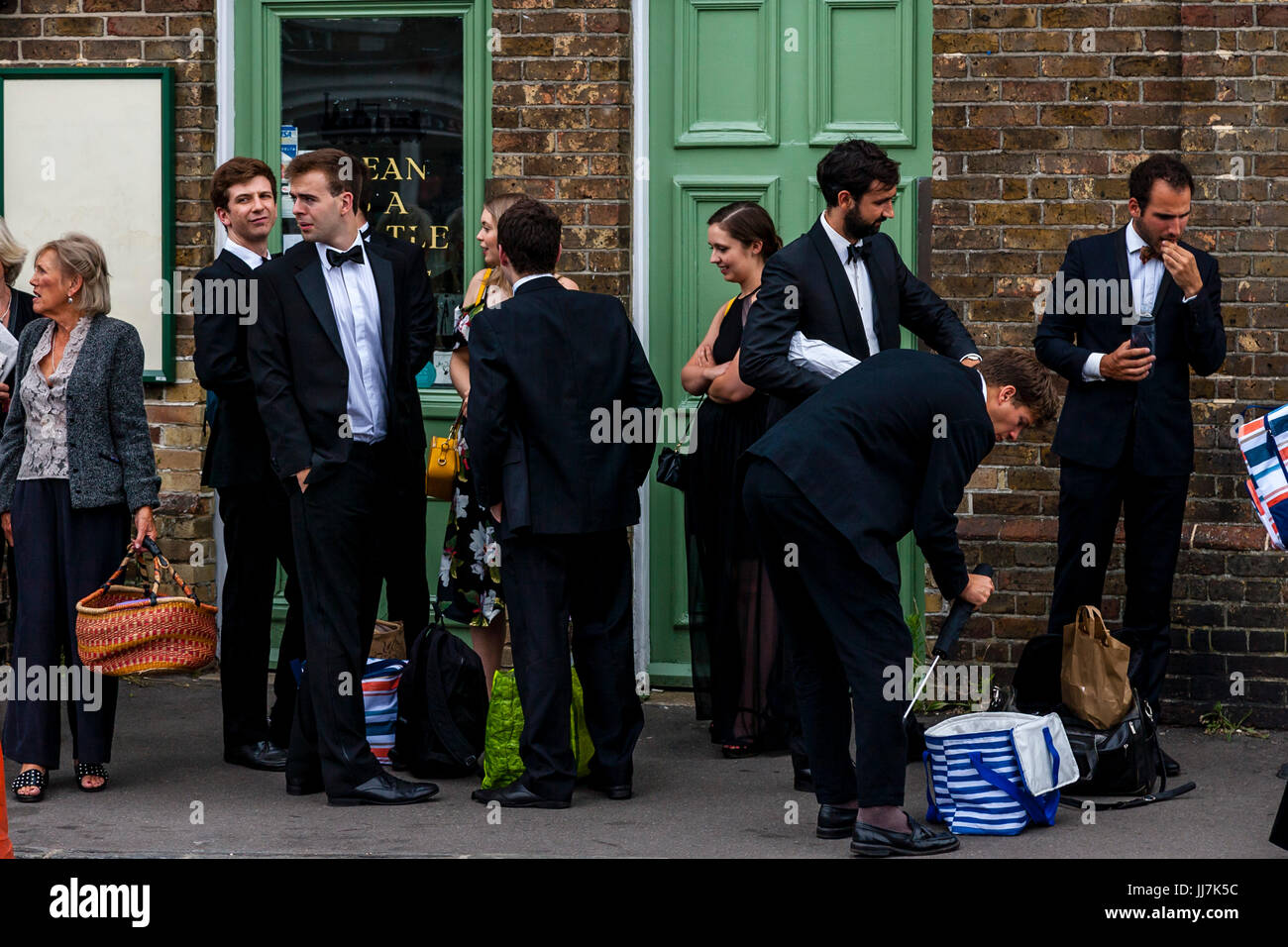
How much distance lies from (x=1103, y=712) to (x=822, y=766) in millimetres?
1168

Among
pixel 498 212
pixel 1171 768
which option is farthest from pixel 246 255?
pixel 1171 768

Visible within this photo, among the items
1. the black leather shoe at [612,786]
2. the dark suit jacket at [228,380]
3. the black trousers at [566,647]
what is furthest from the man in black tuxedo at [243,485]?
the black leather shoe at [612,786]

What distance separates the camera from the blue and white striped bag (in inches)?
235

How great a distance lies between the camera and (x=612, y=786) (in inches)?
259

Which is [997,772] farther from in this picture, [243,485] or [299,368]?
[243,485]

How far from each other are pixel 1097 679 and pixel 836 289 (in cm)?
167

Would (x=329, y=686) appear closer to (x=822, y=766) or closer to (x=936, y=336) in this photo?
(x=822, y=766)

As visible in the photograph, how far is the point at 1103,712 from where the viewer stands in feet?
21.1

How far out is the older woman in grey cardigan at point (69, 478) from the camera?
6.62 m

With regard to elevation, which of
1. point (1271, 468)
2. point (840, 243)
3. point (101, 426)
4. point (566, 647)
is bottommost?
point (566, 647)

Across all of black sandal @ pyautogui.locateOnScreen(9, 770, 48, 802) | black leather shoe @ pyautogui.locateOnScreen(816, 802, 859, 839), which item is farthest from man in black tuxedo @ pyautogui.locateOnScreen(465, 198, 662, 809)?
black sandal @ pyautogui.locateOnScreen(9, 770, 48, 802)
